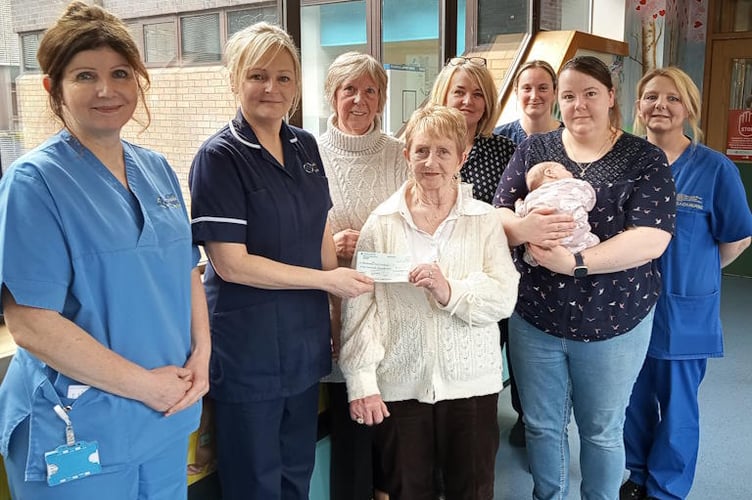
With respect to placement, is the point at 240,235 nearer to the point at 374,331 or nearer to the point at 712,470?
the point at 374,331

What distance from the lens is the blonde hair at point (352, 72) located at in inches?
84.6

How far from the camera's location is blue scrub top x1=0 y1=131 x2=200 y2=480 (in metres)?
1.22

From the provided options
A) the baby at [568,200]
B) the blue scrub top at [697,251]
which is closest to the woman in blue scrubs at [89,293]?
the baby at [568,200]

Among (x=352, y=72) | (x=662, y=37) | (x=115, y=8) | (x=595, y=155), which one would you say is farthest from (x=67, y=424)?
(x=662, y=37)

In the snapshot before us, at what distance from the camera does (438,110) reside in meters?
1.86

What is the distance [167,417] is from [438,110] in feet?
3.53

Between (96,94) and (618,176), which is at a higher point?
(96,94)

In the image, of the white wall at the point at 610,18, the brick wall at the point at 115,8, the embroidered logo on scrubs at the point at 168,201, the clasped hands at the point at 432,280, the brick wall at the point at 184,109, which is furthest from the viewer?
the white wall at the point at 610,18

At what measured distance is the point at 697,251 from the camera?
7.98 feet

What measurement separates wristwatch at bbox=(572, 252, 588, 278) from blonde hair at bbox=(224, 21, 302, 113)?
96 cm

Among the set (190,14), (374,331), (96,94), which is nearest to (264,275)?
(374,331)

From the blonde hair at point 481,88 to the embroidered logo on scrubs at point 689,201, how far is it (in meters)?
0.74

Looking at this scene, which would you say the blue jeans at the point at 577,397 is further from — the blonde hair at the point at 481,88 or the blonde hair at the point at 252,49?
the blonde hair at the point at 252,49

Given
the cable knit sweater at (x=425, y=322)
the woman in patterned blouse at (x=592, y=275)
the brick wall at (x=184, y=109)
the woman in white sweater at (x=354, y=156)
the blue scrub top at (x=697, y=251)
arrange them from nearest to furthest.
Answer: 1. the cable knit sweater at (x=425, y=322)
2. the woman in patterned blouse at (x=592, y=275)
3. the woman in white sweater at (x=354, y=156)
4. the blue scrub top at (x=697, y=251)
5. the brick wall at (x=184, y=109)
